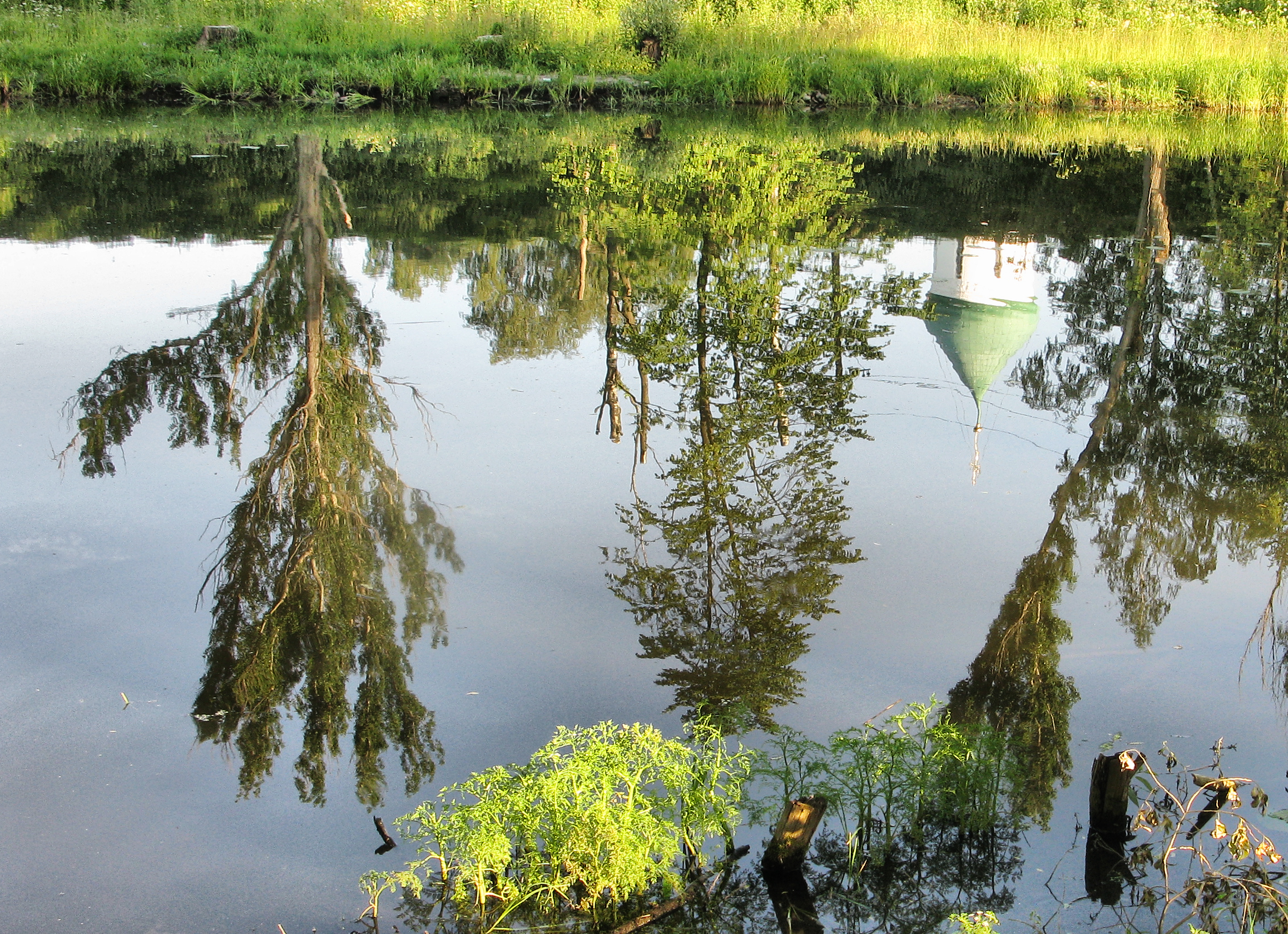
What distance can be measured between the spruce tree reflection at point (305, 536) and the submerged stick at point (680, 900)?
0.89 metres

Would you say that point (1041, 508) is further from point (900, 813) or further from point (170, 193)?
point (170, 193)

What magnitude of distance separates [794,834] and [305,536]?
2.81 meters

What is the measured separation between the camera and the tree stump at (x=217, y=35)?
2461 centimetres

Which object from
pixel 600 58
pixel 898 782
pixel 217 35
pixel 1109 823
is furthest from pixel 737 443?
pixel 217 35

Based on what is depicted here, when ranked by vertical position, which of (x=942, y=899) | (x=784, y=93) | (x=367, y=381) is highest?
(x=784, y=93)

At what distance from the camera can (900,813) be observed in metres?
3.51

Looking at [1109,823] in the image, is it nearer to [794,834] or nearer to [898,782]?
[898,782]

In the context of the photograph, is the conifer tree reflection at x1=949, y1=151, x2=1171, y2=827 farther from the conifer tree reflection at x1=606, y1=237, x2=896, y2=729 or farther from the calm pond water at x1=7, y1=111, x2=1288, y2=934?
the conifer tree reflection at x1=606, y1=237, x2=896, y2=729

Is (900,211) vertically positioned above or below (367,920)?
above

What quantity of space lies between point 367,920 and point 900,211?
→ 39.0ft

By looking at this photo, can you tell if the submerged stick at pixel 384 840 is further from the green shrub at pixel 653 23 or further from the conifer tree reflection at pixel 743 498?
the green shrub at pixel 653 23

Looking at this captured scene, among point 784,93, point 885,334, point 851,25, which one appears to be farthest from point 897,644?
point 851,25

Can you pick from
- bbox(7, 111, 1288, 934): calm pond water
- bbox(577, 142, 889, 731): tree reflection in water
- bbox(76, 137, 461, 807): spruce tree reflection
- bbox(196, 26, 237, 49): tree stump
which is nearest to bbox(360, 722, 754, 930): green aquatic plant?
bbox(7, 111, 1288, 934): calm pond water

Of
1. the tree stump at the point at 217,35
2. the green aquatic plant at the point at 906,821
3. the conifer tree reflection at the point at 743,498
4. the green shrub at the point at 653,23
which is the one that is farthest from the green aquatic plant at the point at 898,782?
the green shrub at the point at 653,23
